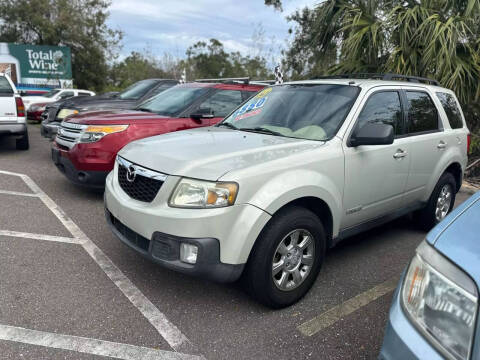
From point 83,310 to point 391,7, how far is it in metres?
7.70

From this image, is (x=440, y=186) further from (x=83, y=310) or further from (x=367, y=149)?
(x=83, y=310)

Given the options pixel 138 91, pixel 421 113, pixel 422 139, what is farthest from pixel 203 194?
pixel 138 91

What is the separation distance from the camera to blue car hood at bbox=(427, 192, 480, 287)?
4.25 feet

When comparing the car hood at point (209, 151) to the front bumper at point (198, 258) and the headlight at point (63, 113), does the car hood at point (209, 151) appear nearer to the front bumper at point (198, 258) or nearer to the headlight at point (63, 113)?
the front bumper at point (198, 258)

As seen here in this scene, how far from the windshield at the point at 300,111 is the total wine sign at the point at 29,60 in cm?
2115

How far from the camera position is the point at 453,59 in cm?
678

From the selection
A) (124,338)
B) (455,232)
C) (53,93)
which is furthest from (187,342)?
(53,93)

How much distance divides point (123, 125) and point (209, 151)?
2.53 meters

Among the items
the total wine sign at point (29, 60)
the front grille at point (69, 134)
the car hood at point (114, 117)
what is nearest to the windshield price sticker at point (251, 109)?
the car hood at point (114, 117)

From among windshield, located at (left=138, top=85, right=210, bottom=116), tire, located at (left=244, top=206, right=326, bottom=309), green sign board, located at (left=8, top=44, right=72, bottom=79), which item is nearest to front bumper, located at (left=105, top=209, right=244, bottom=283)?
tire, located at (left=244, top=206, right=326, bottom=309)

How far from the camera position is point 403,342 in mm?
1373

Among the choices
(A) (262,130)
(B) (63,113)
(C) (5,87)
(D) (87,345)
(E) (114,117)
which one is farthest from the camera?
(C) (5,87)

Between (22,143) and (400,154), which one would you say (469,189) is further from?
(22,143)

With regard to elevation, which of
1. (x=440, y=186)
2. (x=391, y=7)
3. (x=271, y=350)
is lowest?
(x=271, y=350)
